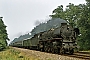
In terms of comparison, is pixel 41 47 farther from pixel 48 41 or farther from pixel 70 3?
pixel 70 3

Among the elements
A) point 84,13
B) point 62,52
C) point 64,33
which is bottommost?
point 62,52

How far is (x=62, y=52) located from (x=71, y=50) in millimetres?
966

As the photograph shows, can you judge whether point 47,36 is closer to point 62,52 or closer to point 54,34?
point 54,34

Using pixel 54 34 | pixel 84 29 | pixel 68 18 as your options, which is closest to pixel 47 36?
pixel 54 34

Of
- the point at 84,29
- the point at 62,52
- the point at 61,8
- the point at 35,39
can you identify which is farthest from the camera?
the point at 61,8

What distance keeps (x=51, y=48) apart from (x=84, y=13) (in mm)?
15123

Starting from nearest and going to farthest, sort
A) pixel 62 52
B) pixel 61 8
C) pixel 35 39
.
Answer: pixel 62 52
pixel 35 39
pixel 61 8

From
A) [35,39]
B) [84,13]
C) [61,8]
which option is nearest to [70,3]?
[61,8]

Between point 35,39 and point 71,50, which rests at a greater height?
point 35,39

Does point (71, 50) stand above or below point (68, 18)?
below

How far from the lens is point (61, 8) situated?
209 feet

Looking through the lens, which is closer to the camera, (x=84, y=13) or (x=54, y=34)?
(x=54, y=34)

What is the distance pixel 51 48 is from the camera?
25.2 meters

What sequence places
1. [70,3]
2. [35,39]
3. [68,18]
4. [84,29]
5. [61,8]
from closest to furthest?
[35,39] < [84,29] < [68,18] < [70,3] < [61,8]
